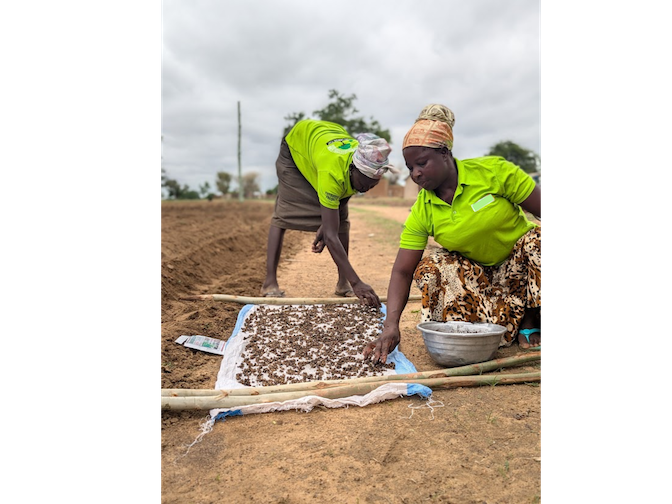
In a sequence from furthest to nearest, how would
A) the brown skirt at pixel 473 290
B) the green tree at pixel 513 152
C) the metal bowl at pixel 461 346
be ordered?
the green tree at pixel 513 152
the brown skirt at pixel 473 290
the metal bowl at pixel 461 346

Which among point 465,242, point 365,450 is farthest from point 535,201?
point 365,450

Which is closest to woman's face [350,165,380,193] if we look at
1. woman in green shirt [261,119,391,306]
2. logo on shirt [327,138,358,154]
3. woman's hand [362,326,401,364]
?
woman in green shirt [261,119,391,306]

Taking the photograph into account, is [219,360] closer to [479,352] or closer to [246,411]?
[246,411]

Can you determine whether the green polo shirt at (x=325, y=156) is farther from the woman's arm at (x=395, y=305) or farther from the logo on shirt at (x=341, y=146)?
the woman's arm at (x=395, y=305)

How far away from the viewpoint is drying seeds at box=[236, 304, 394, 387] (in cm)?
282

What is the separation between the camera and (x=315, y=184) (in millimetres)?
4230

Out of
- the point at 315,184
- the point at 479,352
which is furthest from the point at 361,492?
the point at 315,184

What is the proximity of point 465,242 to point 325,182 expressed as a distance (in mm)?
1245

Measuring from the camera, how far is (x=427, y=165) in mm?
2734

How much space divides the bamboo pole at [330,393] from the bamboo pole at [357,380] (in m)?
0.04

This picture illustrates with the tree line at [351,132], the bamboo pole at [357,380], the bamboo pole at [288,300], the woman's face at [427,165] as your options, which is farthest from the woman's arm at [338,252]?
the tree line at [351,132]

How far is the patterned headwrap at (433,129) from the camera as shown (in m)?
2.67

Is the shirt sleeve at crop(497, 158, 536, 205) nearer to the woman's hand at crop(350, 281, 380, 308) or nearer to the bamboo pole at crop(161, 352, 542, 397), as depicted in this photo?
the bamboo pole at crop(161, 352, 542, 397)

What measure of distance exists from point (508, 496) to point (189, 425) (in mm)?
1387
